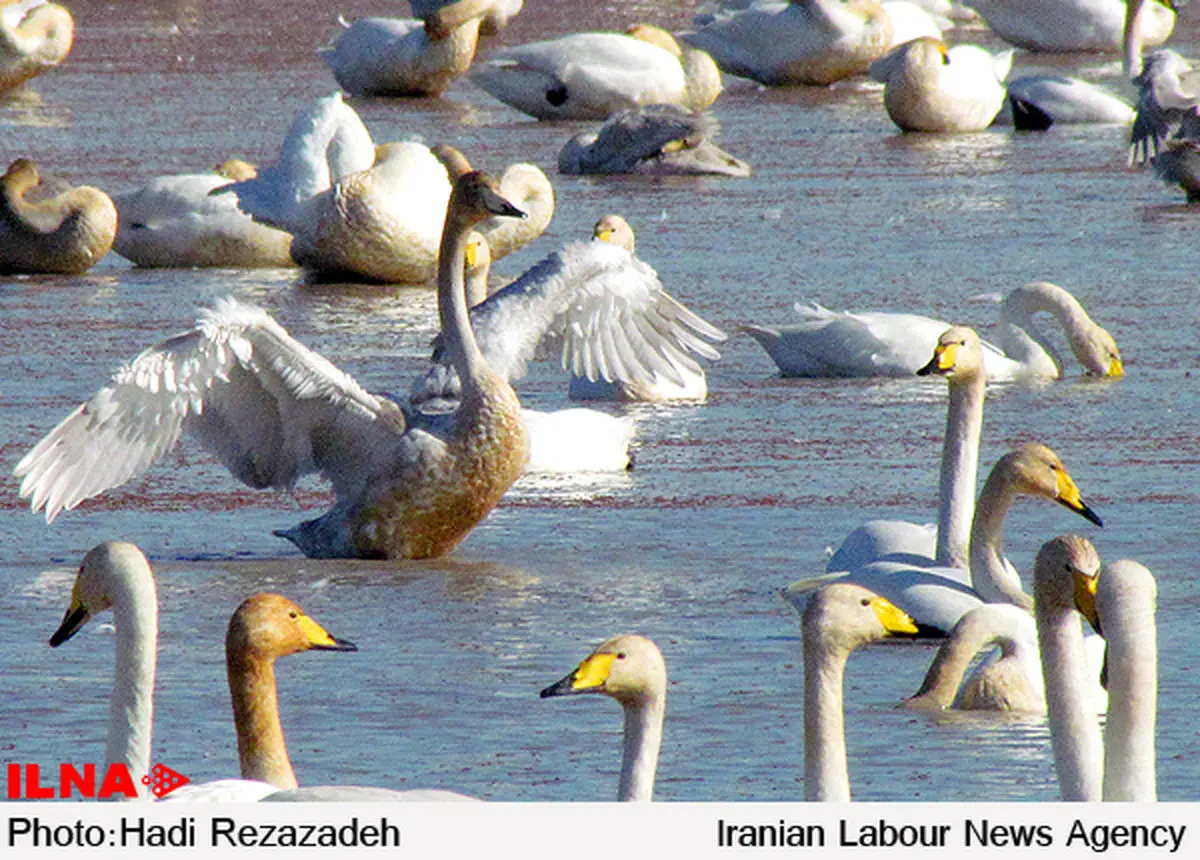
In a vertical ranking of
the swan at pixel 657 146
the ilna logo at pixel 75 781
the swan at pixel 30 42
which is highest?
the swan at pixel 30 42

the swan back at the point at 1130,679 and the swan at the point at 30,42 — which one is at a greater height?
the swan at the point at 30,42

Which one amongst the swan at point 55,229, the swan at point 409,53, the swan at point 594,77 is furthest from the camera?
the swan at point 409,53

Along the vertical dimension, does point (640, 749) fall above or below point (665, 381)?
below

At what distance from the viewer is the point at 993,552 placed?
26.1 ft

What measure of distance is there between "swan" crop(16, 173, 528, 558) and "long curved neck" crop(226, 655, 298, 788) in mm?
3120

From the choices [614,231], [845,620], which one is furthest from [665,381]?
[845,620]

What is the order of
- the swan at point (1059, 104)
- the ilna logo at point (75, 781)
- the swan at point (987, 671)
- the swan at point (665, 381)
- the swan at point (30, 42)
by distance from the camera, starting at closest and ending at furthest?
the ilna logo at point (75, 781)
the swan at point (987, 671)
the swan at point (665, 381)
the swan at point (1059, 104)
the swan at point (30, 42)

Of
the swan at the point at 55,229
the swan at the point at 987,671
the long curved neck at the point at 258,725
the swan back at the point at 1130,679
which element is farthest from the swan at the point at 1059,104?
the swan back at the point at 1130,679

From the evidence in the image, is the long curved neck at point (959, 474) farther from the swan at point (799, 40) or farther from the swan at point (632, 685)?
the swan at point (799, 40)

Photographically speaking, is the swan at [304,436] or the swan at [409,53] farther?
the swan at [409,53]

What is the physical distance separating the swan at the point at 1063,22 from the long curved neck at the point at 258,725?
21156 millimetres

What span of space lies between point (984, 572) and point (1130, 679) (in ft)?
8.29

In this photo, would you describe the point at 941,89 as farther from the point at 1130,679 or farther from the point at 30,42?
the point at 1130,679

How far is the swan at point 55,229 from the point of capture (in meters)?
15.3
